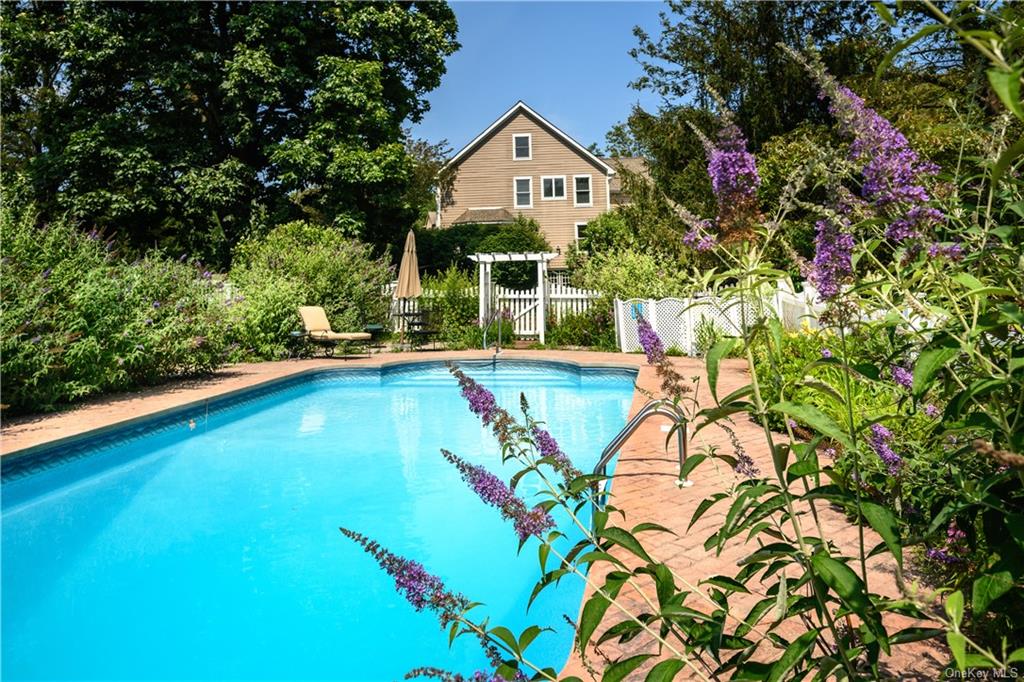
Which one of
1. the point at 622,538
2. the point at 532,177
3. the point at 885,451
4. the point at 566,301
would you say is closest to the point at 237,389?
the point at 566,301

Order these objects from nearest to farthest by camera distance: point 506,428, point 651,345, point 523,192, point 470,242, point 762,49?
1. point 506,428
2. point 651,345
3. point 762,49
4. point 470,242
5. point 523,192

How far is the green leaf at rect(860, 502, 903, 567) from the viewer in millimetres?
1068

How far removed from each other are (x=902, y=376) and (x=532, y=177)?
116ft

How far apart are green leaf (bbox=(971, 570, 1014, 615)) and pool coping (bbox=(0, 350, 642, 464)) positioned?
8.15m

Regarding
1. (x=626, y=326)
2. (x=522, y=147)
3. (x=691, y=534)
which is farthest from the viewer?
(x=522, y=147)

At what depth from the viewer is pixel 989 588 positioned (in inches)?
44.3

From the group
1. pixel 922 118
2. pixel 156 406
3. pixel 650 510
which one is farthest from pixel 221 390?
pixel 922 118

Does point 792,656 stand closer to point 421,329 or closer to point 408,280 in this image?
point 421,329

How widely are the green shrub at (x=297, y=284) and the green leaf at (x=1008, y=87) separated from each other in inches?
589

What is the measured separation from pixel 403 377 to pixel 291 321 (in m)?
2.90

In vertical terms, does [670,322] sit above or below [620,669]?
above

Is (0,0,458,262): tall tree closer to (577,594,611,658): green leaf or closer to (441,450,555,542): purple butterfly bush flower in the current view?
(441,450,555,542): purple butterfly bush flower

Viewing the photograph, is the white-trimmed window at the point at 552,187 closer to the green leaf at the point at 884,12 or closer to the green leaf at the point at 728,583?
the green leaf at the point at 728,583

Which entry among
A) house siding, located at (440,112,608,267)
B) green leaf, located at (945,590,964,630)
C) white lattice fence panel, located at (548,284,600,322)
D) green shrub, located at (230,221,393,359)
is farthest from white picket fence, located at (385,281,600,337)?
green leaf, located at (945,590,964,630)
